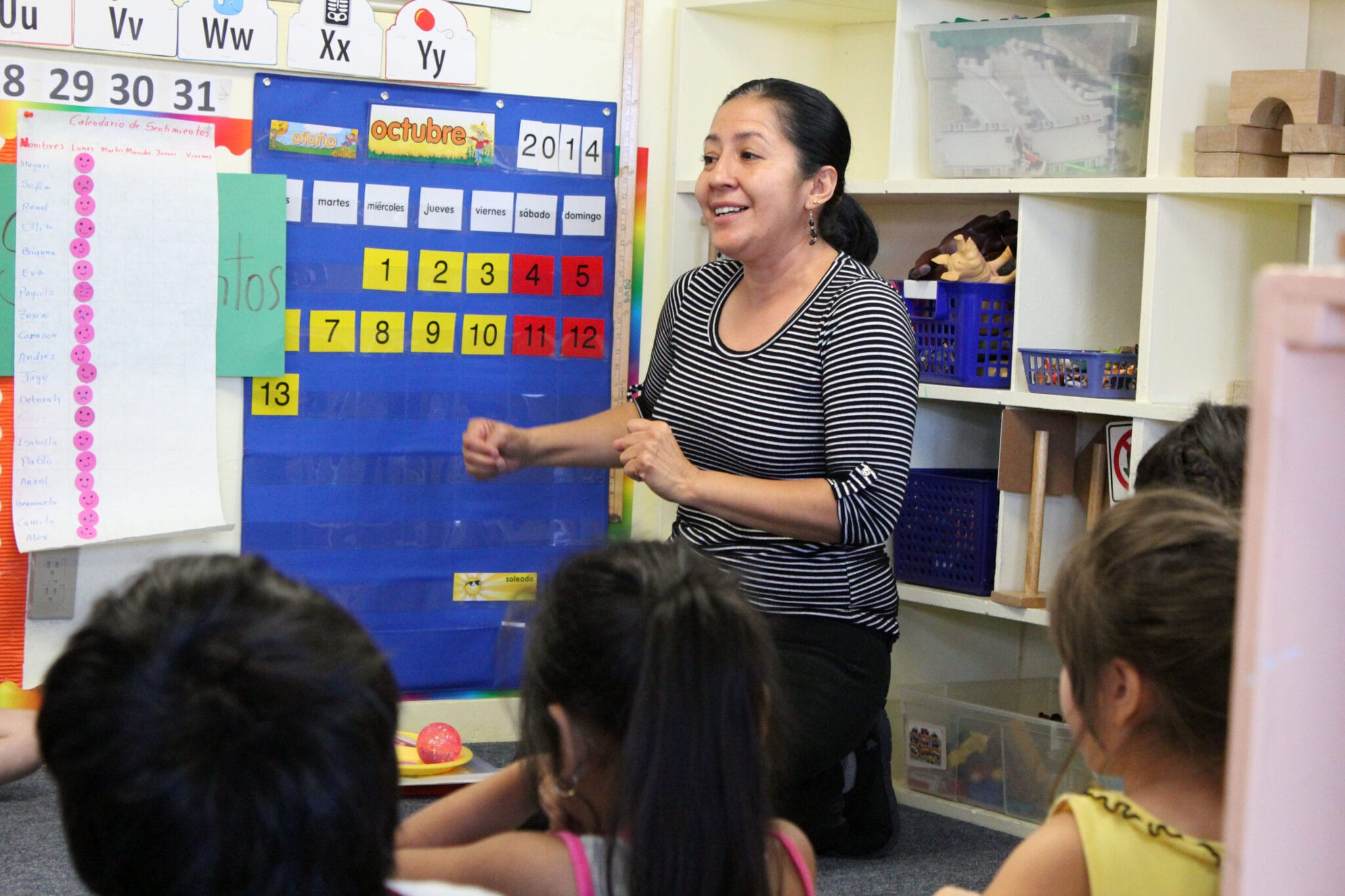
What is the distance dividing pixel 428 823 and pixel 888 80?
205cm

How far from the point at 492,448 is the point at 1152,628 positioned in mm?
1328

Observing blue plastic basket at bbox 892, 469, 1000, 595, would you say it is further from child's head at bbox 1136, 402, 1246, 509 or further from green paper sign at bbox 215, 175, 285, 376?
green paper sign at bbox 215, 175, 285, 376

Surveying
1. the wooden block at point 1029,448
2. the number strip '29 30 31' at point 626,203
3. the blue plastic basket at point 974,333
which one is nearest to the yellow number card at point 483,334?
the number strip '29 30 31' at point 626,203

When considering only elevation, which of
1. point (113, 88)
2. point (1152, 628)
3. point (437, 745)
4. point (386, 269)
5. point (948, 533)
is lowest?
point (437, 745)

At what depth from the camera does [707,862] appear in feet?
3.31

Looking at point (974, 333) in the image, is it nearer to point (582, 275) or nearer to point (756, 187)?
point (756, 187)

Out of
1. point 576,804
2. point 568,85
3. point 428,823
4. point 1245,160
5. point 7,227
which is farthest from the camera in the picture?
point 568,85

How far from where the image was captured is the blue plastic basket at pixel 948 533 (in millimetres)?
2418

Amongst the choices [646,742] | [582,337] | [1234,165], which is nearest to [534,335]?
[582,337]

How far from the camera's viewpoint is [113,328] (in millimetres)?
2340

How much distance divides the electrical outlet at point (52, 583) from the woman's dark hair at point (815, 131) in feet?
4.39

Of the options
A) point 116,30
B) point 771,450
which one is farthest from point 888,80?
point 116,30

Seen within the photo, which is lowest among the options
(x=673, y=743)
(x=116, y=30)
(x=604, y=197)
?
(x=673, y=743)

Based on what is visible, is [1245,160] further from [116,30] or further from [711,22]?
[116,30]
